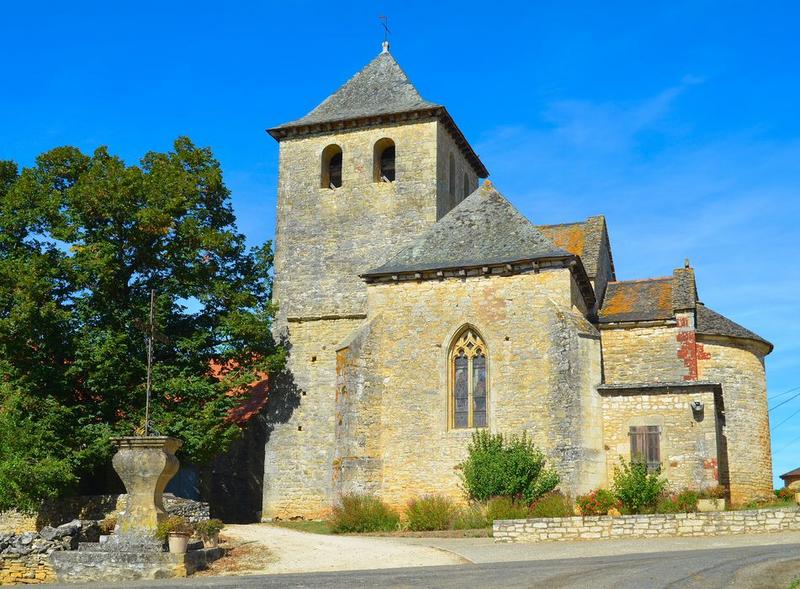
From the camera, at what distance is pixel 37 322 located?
2320 cm

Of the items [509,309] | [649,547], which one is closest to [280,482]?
[509,309]

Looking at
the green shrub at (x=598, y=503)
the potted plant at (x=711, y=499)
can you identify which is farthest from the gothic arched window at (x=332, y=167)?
the potted plant at (x=711, y=499)

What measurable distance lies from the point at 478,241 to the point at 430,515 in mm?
7497

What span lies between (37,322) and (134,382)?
2.99 metres

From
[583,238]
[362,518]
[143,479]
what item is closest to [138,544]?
[143,479]

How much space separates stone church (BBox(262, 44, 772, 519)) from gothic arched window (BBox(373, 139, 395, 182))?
72 mm

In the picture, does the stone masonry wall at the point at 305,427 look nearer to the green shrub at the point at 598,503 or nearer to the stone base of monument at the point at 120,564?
the green shrub at the point at 598,503

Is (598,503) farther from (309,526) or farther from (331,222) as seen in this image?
(331,222)

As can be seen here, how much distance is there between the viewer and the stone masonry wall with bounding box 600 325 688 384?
25359mm

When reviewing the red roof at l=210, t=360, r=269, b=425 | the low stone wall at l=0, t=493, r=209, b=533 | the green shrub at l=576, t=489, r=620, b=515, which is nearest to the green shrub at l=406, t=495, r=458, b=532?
the green shrub at l=576, t=489, r=620, b=515

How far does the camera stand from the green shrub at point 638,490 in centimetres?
1994

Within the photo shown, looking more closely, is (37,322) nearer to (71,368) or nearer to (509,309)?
(71,368)

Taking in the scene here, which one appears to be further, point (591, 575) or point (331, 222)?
point (331, 222)

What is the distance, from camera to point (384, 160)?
30125mm
